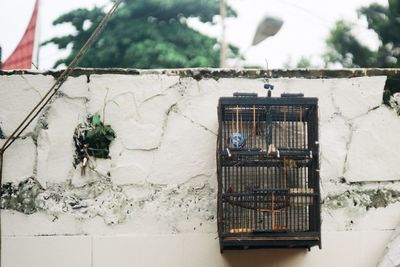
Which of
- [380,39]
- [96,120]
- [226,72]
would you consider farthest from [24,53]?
[380,39]

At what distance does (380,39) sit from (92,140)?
25.3ft

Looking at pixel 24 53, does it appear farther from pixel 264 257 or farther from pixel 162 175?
pixel 264 257

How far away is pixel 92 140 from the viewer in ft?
12.1

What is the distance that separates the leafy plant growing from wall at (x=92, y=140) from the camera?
3682 millimetres

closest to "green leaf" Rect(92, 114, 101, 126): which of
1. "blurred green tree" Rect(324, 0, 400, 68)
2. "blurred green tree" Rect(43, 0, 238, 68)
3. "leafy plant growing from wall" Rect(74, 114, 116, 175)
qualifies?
"leafy plant growing from wall" Rect(74, 114, 116, 175)

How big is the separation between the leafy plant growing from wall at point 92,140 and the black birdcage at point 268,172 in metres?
0.81

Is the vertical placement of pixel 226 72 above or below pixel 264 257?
above

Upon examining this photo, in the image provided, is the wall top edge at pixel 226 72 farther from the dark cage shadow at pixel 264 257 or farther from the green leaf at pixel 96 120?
the dark cage shadow at pixel 264 257

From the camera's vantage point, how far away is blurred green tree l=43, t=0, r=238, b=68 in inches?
522

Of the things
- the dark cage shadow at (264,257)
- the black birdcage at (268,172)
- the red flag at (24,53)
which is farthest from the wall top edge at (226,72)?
the red flag at (24,53)

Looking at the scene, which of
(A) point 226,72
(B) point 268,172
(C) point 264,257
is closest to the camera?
(B) point 268,172

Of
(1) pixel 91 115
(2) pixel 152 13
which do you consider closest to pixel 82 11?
(2) pixel 152 13

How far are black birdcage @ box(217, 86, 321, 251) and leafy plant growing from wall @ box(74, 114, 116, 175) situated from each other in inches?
31.7

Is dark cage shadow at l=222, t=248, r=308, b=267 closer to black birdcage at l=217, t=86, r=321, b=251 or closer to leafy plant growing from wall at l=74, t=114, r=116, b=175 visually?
black birdcage at l=217, t=86, r=321, b=251
